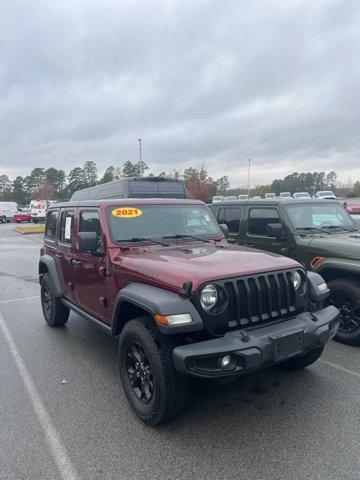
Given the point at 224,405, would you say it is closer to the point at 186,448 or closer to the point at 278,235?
the point at 186,448

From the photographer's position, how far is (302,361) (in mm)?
4086

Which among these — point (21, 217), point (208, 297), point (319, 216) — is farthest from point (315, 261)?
point (21, 217)

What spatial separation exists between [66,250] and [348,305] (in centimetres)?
369

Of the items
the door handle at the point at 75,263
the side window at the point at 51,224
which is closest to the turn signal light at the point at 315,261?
the door handle at the point at 75,263

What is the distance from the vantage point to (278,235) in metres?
5.70

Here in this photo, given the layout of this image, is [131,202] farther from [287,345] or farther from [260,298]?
[287,345]

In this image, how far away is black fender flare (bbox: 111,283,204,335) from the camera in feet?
9.61

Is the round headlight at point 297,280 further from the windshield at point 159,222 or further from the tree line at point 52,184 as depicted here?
the tree line at point 52,184

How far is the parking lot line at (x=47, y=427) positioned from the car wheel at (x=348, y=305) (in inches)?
141

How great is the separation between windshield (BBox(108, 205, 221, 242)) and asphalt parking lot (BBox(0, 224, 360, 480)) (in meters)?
1.58

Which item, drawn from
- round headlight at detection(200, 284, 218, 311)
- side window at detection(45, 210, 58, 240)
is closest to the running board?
side window at detection(45, 210, 58, 240)

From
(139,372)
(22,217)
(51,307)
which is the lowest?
(22,217)

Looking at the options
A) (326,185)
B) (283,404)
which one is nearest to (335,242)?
(283,404)

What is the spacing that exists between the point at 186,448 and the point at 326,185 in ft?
292
